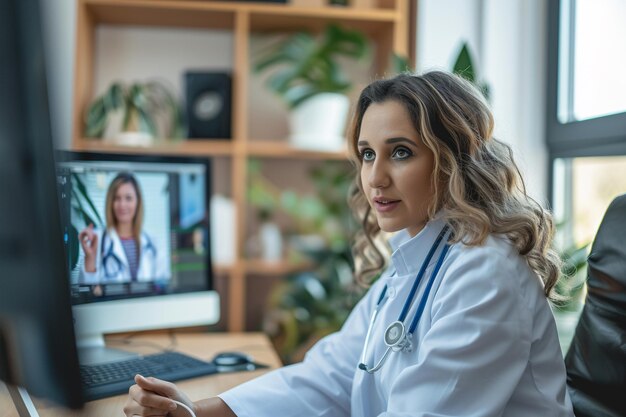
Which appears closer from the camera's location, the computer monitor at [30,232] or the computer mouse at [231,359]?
the computer monitor at [30,232]

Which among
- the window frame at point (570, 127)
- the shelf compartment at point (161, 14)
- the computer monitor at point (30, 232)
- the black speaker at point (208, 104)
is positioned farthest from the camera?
the black speaker at point (208, 104)

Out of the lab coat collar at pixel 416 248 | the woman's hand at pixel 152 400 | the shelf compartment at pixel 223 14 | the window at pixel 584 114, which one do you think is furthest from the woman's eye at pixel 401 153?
the shelf compartment at pixel 223 14

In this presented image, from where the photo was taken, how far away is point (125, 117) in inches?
97.8

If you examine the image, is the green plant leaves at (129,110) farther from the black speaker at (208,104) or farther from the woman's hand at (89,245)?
the woman's hand at (89,245)

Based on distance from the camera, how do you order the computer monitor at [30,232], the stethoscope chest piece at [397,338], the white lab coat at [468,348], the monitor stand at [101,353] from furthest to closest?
1. the monitor stand at [101,353]
2. the stethoscope chest piece at [397,338]
3. the white lab coat at [468,348]
4. the computer monitor at [30,232]

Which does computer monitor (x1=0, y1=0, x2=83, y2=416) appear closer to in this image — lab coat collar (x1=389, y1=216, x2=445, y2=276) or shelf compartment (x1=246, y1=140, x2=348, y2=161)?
lab coat collar (x1=389, y1=216, x2=445, y2=276)

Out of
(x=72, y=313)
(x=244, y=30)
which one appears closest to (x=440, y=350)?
(x=72, y=313)

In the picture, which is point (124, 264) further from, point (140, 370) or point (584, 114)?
point (584, 114)

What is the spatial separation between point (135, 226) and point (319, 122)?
1155 mm

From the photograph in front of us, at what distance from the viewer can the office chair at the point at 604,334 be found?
3.47 ft

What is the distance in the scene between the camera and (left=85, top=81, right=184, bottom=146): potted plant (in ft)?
8.07

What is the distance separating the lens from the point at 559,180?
2432 millimetres

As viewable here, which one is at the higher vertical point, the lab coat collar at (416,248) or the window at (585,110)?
the window at (585,110)

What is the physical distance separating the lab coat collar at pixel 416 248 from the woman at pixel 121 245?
643 millimetres
